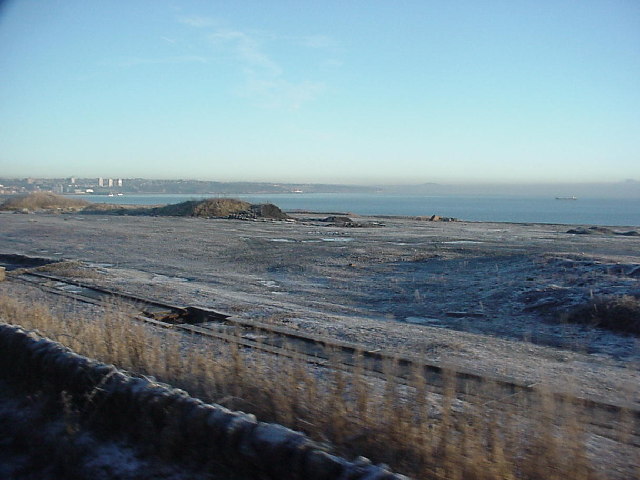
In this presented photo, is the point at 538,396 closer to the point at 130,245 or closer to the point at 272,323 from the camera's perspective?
the point at 272,323

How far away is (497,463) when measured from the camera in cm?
428

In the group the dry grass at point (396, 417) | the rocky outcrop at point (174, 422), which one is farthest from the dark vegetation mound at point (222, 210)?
the rocky outcrop at point (174, 422)

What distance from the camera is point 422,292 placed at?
50.4ft

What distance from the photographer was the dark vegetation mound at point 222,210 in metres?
59.0

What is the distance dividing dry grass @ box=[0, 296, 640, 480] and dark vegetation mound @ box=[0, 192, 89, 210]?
269ft

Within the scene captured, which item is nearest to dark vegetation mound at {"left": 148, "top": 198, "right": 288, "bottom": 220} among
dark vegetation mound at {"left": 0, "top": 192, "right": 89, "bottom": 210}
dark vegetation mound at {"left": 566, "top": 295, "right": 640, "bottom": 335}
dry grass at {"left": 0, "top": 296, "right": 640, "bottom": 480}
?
dark vegetation mound at {"left": 0, "top": 192, "right": 89, "bottom": 210}

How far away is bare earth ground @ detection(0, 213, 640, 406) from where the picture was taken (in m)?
9.12

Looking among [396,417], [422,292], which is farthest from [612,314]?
[396,417]

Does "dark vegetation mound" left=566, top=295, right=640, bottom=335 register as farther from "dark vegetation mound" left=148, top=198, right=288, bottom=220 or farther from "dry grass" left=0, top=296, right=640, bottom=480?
"dark vegetation mound" left=148, top=198, right=288, bottom=220

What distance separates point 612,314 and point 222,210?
54776 mm

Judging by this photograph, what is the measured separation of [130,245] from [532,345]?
21.6m

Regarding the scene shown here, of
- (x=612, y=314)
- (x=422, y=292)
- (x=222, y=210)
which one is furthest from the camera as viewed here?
(x=222, y=210)

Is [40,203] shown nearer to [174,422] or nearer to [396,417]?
[174,422]

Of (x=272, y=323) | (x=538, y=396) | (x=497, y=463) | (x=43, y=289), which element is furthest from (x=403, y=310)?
(x=497, y=463)
